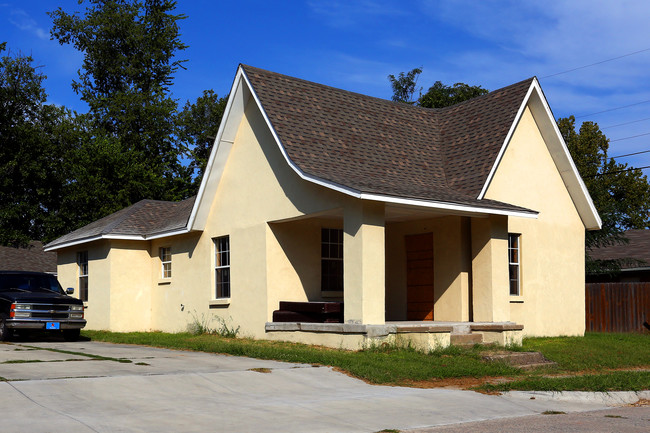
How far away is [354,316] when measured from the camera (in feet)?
48.1

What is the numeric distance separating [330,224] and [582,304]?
761 cm

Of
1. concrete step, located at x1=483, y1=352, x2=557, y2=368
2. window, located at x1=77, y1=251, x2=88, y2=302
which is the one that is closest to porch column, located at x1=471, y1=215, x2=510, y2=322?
concrete step, located at x1=483, y1=352, x2=557, y2=368

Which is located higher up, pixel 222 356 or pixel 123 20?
pixel 123 20

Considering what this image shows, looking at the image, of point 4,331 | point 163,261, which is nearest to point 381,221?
point 4,331

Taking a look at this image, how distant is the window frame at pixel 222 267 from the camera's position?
19703 mm

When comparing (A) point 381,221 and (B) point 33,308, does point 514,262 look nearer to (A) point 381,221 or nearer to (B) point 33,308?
(A) point 381,221

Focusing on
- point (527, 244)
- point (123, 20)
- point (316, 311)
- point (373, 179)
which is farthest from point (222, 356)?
point (123, 20)

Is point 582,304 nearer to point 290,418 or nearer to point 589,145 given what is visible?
point 290,418

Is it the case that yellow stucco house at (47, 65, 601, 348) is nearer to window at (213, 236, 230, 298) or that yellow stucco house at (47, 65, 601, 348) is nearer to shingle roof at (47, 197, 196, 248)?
window at (213, 236, 230, 298)

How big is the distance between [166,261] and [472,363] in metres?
12.5

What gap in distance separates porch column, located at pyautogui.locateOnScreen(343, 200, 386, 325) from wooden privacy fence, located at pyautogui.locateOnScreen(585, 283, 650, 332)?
41.8ft

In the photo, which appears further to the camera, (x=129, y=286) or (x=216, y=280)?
(x=129, y=286)

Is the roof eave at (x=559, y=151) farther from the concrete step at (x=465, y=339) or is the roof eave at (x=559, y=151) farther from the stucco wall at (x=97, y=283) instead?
the stucco wall at (x=97, y=283)

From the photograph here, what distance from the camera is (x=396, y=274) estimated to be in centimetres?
1953
